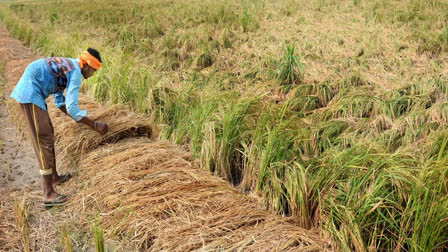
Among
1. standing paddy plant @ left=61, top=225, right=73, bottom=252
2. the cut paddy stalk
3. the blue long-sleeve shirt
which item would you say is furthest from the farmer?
standing paddy plant @ left=61, top=225, right=73, bottom=252

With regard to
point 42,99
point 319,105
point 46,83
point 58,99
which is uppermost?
point 46,83

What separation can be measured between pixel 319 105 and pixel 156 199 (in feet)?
7.14

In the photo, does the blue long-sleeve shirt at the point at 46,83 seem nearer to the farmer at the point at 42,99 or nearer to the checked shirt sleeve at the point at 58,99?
the farmer at the point at 42,99

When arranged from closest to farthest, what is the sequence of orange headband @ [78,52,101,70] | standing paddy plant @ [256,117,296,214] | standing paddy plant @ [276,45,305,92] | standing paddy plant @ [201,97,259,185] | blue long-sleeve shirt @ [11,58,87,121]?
standing paddy plant @ [256,117,296,214] → blue long-sleeve shirt @ [11,58,87,121] → orange headband @ [78,52,101,70] → standing paddy plant @ [201,97,259,185] → standing paddy plant @ [276,45,305,92]

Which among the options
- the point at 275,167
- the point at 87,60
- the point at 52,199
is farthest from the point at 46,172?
the point at 275,167

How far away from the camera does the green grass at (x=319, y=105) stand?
206cm

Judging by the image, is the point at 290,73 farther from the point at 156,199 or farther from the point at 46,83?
the point at 46,83

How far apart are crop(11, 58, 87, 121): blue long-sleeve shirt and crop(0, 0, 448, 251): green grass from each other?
98 centimetres

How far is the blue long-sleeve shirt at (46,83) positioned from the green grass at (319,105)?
980 mm

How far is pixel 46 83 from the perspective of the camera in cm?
272

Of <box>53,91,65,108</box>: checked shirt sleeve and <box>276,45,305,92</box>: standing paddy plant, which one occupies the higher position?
<box>53,91,65,108</box>: checked shirt sleeve

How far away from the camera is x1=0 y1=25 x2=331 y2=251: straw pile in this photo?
2148mm

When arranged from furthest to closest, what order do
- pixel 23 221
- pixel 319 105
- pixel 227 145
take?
1. pixel 319 105
2. pixel 227 145
3. pixel 23 221

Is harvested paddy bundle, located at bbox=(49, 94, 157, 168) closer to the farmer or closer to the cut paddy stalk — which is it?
the farmer
